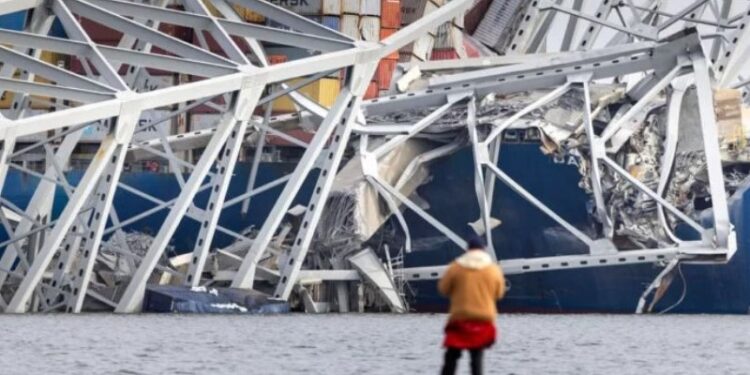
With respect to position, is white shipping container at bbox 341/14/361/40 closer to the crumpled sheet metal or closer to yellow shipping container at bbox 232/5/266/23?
yellow shipping container at bbox 232/5/266/23

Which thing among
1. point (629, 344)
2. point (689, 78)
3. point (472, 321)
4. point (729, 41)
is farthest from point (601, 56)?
point (472, 321)

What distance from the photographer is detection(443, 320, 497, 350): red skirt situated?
25.8 m

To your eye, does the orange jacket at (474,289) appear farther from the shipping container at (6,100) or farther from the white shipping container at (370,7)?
the white shipping container at (370,7)

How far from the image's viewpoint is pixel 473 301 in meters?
25.6

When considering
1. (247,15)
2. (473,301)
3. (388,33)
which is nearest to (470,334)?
(473,301)

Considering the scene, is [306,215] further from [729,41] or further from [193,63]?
[729,41]

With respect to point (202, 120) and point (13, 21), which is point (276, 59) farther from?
point (13, 21)

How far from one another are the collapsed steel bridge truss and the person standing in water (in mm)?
19980

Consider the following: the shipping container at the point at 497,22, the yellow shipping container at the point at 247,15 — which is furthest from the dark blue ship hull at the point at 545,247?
the shipping container at the point at 497,22

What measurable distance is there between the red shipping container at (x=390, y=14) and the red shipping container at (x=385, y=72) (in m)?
1.12

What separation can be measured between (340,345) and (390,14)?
108ft

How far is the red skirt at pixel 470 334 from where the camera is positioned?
2578 cm

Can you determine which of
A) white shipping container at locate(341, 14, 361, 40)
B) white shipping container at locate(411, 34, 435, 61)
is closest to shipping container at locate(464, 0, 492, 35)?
white shipping container at locate(411, 34, 435, 61)

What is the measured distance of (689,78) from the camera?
56625 millimetres
